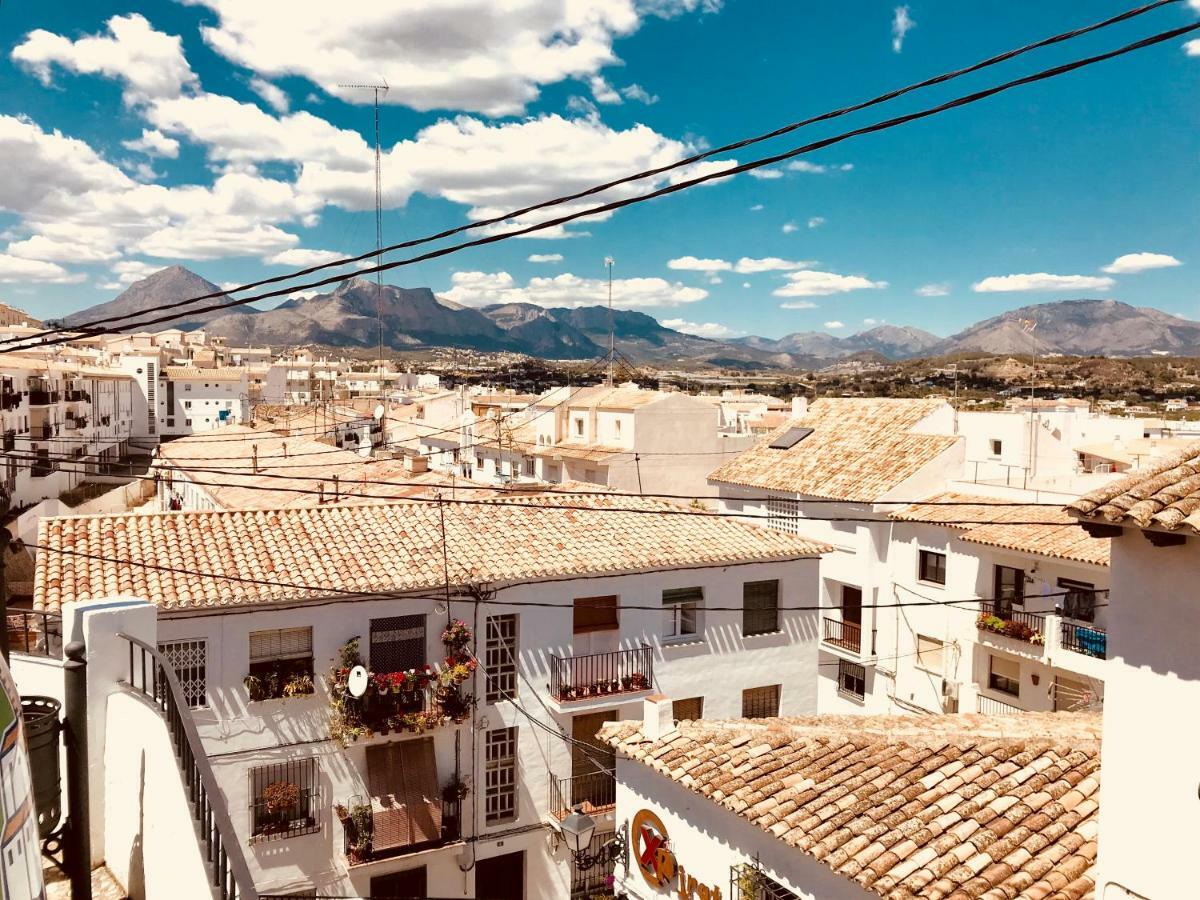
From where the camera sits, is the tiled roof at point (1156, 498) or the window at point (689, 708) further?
the window at point (689, 708)

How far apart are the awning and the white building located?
0.12 feet

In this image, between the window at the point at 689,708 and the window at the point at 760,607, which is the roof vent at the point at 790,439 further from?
the window at the point at 689,708

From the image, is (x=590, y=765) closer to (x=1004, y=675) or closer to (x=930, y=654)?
(x=930, y=654)

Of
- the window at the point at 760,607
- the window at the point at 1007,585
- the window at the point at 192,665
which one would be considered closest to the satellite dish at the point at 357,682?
the window at the point at 192,665

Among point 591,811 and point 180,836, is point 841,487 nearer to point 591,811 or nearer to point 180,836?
point 591,811

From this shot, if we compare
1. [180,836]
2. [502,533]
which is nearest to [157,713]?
[180,836]

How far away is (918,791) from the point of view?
9.66 m

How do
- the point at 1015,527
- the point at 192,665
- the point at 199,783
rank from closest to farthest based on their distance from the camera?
the point at 199,783 < the point at 192,665 < the point at 1015,527

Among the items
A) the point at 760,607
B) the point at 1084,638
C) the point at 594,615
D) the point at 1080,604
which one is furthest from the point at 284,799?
the point at 1080,604

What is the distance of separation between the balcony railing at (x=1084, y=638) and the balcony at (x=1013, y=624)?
2.26ft

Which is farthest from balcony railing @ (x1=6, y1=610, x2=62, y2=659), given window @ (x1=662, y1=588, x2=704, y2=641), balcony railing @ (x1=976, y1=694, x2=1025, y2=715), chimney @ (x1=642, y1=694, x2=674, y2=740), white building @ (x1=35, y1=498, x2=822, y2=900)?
balcony railing @ (x1=976, y1=694, x2=1025, y2=715)

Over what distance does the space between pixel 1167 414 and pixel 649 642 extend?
52055 millimetres

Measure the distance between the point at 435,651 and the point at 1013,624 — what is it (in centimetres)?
1482

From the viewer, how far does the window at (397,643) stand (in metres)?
16.5
